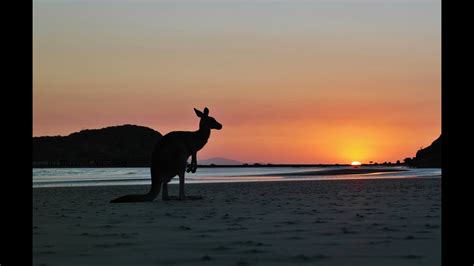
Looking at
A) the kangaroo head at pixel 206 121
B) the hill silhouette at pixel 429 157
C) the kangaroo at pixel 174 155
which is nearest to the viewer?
the kangaroo at pixel 174 155

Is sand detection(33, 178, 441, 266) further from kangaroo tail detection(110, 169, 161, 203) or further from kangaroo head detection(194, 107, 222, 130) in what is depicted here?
kangaroo head detection(194, 107, 222, 130)

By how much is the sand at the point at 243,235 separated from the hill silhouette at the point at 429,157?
83.1 meters

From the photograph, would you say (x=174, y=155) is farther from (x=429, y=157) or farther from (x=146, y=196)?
(x=429, y=157)

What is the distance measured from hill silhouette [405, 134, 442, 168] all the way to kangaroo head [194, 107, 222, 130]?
77.6m

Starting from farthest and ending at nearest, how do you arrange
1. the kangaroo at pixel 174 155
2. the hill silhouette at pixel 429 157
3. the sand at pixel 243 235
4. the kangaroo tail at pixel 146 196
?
1. the hill silhouette at pixel 429 157
2. the kangaroo at pixel 174 155
3. the kangaroo tail at pixel 146 196
4. the sand at pixel 243 235

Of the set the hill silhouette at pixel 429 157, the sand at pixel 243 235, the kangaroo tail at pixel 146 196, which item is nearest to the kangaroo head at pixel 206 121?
the kangaroo tail at pixel 146 196

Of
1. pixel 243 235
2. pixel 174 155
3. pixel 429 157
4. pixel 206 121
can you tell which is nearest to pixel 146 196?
pixel 174 155

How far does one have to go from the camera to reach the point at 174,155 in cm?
1762

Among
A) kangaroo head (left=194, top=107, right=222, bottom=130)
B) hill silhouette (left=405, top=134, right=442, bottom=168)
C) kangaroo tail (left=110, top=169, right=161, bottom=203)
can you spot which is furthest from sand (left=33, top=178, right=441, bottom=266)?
hill silhouette (left=405, top=134, right=442, bottom=168)

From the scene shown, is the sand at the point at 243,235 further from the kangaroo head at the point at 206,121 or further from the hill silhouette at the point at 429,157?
the hill silhouette at the point at 429,157

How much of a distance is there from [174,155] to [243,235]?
29.6 feet

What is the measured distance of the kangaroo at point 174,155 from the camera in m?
17.4
